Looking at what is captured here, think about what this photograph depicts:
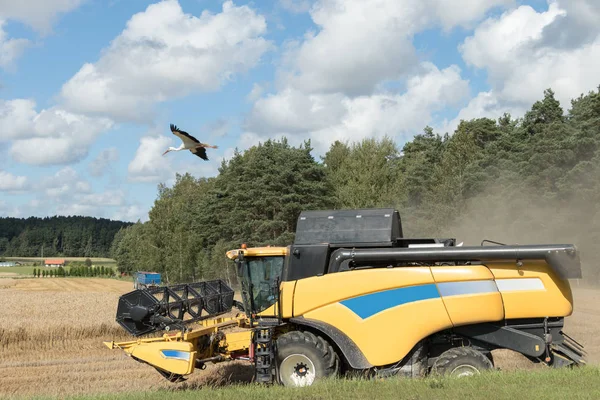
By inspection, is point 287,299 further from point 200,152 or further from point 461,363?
point 200,152

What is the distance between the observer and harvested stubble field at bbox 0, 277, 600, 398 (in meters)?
12.6

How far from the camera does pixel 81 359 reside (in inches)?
633

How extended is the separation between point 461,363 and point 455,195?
35592mm

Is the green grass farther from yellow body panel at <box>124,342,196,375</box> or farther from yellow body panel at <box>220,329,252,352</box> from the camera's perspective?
yellow body panel at <box>220,329,252,352</box>

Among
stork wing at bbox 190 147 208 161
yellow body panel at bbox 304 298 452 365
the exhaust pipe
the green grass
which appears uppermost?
stork wing at bbox 190 147 208 161

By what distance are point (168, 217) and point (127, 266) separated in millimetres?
55245

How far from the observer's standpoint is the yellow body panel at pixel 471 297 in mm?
10234

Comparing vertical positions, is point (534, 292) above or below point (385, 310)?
above

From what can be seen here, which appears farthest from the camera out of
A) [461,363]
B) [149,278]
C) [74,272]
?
[74,272]

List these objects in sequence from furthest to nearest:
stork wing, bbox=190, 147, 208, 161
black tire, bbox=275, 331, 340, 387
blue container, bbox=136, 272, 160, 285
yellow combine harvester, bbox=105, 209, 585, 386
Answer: blue container, bbox=136, 272, 160, 285, stork wing, bbox=190, 147, 208, 161, black tire, bbox=275, 331, 340, 387, yellow combine harvester, bbox=105, 209, 585, 386

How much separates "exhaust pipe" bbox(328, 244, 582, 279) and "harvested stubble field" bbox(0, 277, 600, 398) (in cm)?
243

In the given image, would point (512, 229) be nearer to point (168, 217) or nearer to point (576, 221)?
point (576, 221)

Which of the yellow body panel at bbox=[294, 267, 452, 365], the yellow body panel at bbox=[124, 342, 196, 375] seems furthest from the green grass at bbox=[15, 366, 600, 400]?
the yellow body panel at bbox=[124, 342, 196, 375]

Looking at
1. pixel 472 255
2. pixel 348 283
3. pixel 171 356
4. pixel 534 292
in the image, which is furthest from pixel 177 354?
pixel 534 292
